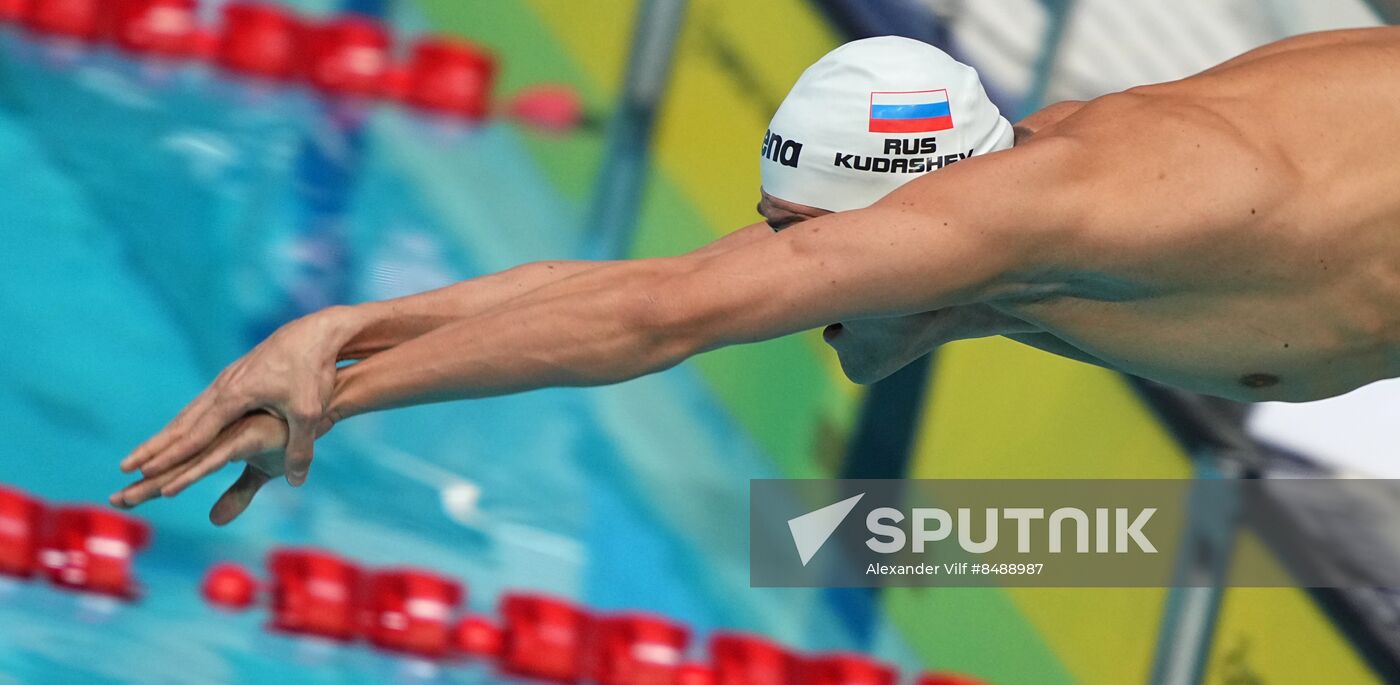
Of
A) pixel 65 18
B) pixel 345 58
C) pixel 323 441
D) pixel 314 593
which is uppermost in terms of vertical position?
pixel 65 18

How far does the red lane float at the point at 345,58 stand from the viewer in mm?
7133

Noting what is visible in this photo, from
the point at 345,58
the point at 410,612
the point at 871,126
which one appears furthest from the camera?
the point at 345,58

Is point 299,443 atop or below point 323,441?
below

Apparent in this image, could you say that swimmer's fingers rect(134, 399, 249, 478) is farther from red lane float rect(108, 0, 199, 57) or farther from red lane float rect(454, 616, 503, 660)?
red lane float rect(108, 0, 199, 57)

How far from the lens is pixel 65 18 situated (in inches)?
274

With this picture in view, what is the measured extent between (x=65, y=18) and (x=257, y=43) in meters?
0.75

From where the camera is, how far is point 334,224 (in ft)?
19.8

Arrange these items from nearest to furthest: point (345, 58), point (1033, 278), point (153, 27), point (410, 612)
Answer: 1. point (1033, 278)
2. point (410, 612)
3. point (153, 27)
4. point (345, 58)

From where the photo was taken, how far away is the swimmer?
2.23 m

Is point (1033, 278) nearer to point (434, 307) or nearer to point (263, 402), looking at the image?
point (434, 307)

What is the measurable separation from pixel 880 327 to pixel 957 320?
0.46 feet

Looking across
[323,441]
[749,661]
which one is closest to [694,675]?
[749,661]

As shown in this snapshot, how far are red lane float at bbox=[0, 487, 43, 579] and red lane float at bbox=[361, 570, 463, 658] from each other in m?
0.83

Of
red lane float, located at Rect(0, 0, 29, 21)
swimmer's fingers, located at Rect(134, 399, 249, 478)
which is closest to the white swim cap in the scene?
swimmer's fingers, located at Rect(134, 399, 249, 478)
